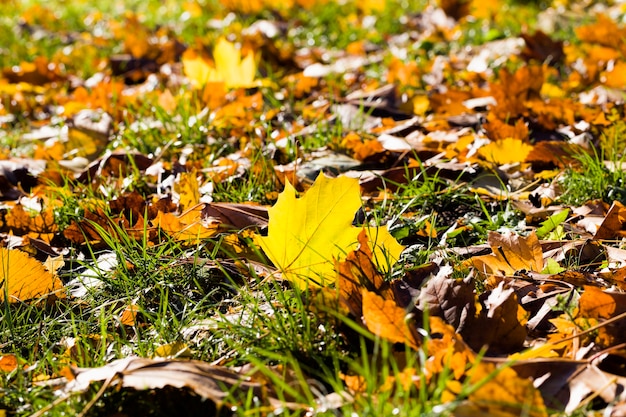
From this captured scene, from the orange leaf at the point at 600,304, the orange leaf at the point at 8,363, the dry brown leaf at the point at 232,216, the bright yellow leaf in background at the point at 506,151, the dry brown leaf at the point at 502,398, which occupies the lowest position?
the bright yellow leaf in background at the point at 506,151

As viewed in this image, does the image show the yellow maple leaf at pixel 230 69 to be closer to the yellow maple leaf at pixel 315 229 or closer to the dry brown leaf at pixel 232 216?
the dry brown leaf at pixel 232 216

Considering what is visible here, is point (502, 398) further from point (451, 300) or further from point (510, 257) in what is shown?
point (510, 257)

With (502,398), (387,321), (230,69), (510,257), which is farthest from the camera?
(230,69)

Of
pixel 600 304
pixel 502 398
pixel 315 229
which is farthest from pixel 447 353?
pixel 315 229

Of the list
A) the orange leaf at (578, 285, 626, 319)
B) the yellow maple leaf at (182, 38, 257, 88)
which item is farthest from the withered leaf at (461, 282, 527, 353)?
the yellow maple leaf at (182, 38, 257, 88)

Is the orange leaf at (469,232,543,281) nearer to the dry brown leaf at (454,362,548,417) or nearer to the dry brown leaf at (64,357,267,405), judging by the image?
the dry brown leaf at (454,362,548,417)

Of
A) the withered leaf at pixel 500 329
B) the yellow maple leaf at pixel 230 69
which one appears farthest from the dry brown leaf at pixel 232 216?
the yellow maple leaf at pixel 230 69

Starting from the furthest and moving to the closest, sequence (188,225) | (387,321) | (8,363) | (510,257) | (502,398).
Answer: (188,225) → (510,257) → (8,363) → (387,321) → (502,398)
